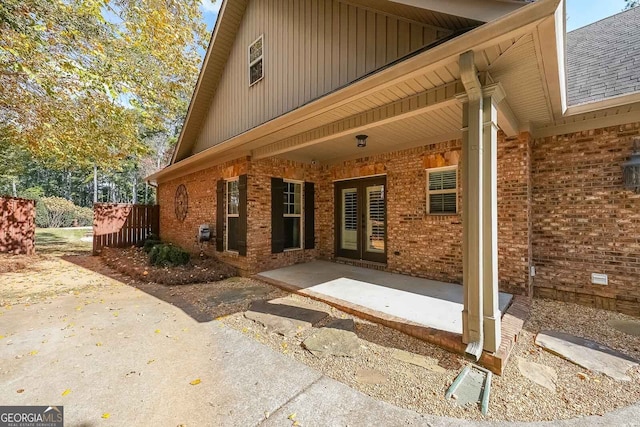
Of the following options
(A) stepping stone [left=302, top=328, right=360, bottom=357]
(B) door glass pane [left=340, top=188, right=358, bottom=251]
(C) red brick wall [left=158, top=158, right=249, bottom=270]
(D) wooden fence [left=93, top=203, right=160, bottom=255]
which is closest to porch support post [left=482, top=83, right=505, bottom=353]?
(A) stepping stone [left=302, top=328, right=360, bottom=357]

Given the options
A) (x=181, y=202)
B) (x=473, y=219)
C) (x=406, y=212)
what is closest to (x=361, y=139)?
(x=406, y=212)

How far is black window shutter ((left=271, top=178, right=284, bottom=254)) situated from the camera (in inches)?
250

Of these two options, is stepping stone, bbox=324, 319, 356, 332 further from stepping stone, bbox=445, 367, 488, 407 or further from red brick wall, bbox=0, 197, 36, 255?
red brick wall, bbox=0, 197, 36, 255

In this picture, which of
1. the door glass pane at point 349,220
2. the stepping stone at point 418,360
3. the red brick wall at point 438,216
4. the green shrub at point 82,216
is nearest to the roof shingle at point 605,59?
the red brick wall at point 438,216

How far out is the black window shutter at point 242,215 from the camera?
238 inches

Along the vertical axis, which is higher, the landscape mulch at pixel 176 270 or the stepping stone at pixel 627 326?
the landscape mulch at pixel 176 270

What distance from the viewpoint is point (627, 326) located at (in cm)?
350

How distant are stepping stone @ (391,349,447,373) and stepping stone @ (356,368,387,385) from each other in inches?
14.0

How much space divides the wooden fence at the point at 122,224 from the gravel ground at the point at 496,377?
8.94 metres

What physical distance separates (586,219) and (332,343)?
4.21 m

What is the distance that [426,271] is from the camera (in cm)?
540

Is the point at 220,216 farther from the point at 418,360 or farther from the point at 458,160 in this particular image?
the point at 418,360

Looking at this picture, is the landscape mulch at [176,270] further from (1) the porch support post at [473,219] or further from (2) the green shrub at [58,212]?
(2) the green shrub at [58,212]

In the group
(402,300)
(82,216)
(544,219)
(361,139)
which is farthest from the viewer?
(82,216)
